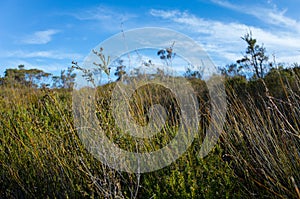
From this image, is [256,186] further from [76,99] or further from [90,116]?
[76,99]

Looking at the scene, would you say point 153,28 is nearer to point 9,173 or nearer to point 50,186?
point 50,186

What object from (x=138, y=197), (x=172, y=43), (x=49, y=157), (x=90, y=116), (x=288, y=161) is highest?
(x=172, y=43)

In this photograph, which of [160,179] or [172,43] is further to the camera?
[172,43]

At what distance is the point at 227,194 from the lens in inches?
88.7

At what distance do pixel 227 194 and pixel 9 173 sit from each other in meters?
2.27

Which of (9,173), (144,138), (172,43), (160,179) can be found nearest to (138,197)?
(160,179)

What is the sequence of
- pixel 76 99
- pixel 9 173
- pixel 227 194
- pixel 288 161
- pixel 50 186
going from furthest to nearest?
pixel 76 99
pixel 9 173
pixel 50 186
pixel 288 161
pixel 227 194

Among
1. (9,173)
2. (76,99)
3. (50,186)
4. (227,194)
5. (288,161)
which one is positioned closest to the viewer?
(227,194)

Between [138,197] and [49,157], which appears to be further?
[49,157]

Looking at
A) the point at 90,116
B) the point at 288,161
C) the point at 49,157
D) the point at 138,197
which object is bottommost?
the point at 138,197

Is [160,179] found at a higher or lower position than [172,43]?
lower

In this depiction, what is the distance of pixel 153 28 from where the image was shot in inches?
122

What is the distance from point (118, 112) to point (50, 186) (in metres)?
1.01

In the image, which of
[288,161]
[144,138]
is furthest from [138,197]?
[288,161]
